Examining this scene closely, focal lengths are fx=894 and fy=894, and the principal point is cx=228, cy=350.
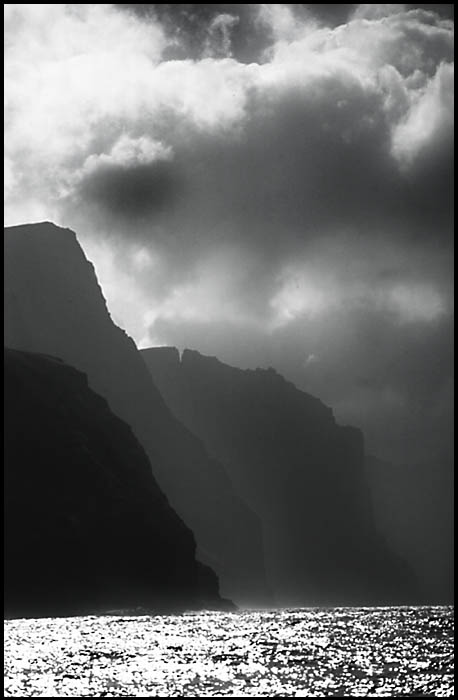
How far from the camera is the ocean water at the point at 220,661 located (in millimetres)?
42156

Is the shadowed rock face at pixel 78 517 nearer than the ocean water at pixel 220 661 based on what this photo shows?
No

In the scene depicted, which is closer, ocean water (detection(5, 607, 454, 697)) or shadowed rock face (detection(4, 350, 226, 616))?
ocean water (detection(5, 607, 454, 697))

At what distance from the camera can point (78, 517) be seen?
12081cm

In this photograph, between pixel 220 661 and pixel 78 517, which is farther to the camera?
pixel 78 517

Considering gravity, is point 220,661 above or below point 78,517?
below

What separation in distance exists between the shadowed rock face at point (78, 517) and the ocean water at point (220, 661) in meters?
21.8

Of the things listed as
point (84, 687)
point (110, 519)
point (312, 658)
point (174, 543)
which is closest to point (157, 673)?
point (84, 687)

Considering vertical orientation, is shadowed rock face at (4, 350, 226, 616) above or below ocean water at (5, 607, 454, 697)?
above

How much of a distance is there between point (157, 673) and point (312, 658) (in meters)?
12.9

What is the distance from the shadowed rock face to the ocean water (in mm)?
21842

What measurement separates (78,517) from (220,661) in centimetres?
6818

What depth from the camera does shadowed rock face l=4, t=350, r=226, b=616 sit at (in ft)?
371

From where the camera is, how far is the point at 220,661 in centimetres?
5566

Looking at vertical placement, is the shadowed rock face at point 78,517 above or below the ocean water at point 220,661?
above
